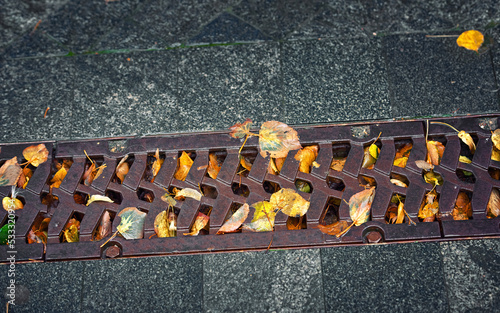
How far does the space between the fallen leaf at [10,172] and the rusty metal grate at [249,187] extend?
4 cm

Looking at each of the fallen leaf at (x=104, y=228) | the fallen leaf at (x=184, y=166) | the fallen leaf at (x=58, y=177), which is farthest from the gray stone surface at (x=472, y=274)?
the fallen leaf at (x=58, y=177)

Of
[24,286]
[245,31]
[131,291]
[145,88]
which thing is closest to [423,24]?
[245,31]

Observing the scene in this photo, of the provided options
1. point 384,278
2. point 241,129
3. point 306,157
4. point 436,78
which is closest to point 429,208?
point 384,278

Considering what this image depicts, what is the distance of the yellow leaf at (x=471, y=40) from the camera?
237 centimetres

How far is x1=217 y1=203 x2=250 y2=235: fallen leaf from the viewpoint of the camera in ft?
6.52

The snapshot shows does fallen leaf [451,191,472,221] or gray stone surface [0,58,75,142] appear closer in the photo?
fallen leaf [451,191,472,221]

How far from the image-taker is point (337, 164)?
214cm

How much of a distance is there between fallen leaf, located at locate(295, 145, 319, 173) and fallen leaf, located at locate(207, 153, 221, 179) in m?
0.44

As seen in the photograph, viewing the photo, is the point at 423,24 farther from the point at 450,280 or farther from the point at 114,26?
the point at 114,26

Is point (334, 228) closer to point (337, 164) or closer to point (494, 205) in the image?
point (337, 164)

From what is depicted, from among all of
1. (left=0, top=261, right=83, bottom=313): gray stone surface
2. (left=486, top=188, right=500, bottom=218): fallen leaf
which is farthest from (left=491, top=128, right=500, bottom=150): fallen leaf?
(left=0, top=261, right=83, bottom=313): gray stone surface

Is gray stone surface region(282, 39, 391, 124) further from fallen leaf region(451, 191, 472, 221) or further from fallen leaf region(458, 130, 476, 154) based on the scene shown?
fallen leaf region(451, 191, 472, 221)

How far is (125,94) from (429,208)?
1804 millimetres

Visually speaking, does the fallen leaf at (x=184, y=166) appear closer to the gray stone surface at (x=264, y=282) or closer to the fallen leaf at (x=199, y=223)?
the fallen leaf at (x=199, y=223)
